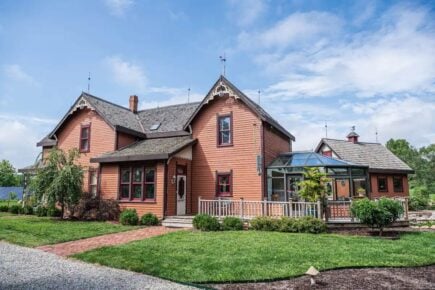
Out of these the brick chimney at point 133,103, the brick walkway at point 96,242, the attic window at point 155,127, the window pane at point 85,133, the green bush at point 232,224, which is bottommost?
the brick walkway at point 96,242

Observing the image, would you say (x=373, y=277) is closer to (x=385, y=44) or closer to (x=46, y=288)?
(x=46, y=288)

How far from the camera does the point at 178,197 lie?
16344 mm

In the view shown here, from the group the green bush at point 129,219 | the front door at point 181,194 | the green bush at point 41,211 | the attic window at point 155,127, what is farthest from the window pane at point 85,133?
the front door at point 181,194

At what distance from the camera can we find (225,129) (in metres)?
17.2

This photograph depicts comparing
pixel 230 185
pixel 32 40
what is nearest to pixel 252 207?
pixel 230 185

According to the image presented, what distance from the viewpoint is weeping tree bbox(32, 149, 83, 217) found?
630 inches

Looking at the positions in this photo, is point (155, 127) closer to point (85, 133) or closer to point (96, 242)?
point (85, 133)

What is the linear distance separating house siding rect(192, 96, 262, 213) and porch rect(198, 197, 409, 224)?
1072 mm

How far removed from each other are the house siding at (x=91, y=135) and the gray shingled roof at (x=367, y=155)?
1793 centimetres

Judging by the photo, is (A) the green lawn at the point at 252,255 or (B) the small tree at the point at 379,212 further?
(B) the small tree at the point at 379,212

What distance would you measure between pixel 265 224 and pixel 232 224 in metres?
1.43

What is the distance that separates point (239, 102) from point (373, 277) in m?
12.1

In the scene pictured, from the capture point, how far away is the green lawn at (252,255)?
656 cm

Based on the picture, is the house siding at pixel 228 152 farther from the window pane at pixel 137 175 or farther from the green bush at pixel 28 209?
the green bush at pixel 28 209
